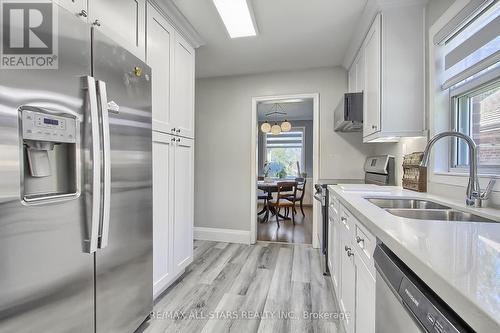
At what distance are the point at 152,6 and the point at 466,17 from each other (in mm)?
2088

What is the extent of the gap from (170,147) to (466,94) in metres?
2.17

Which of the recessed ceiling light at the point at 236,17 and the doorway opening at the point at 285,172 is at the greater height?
the recessed ceiling light at the point at 236,17

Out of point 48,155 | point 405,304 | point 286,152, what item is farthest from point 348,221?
point 286,152

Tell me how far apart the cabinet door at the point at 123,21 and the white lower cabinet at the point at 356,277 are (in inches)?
65.5

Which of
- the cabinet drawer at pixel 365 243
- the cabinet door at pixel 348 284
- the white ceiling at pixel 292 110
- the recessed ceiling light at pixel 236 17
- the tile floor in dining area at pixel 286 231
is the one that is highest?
the white ceiling at pixel 292 110

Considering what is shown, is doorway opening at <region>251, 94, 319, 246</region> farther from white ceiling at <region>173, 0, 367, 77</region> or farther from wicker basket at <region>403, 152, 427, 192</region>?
wicker basket at <region>403, 152, 427, 192</region>

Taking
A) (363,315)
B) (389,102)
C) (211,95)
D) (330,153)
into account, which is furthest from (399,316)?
(211,95)

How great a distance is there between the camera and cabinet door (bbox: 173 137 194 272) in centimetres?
217

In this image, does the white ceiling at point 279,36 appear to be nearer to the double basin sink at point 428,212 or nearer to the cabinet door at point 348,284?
the double basin sink at point 428,212

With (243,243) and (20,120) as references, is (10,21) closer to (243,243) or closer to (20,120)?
(20,120)

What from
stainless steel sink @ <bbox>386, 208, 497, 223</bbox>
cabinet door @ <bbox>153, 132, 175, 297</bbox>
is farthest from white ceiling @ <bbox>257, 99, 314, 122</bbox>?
stainless steel sink @ <bbox>386, 208, 497, 223</bbox>

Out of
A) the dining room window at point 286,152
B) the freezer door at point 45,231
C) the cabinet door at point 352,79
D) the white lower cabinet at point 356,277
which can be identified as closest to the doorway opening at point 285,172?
the dining room window at point 286,152

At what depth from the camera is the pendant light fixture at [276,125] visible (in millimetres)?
5277

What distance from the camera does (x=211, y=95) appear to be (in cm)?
370
